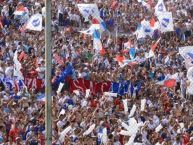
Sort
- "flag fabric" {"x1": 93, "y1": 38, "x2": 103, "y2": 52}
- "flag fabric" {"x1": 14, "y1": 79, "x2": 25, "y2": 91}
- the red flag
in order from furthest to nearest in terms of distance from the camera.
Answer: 1. "flag fabric" {"x1": 93, "y1": 38, "x2": 103, "y2": 52}
2. the red flag
3. "flag fabric" {"x1": 14, "y1": 79, "x2": 25, "y2": 91}

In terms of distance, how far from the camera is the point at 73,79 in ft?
94.2

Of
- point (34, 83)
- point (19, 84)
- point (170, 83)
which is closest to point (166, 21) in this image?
point (170, 83)

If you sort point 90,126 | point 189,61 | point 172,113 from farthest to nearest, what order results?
point 189,61, point 172,113, point 90,126

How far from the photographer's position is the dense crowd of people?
23.8m

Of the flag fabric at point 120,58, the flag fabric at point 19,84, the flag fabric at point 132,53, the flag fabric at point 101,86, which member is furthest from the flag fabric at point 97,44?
the flag fabric at point 19,84

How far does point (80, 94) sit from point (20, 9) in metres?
6.17

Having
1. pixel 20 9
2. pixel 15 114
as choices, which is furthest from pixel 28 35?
pixel 15 114

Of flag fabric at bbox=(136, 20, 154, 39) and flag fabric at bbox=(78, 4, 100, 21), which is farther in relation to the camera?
flag fabric at bbox=(136, 20, 154, 39)

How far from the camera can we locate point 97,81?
95.0 ft

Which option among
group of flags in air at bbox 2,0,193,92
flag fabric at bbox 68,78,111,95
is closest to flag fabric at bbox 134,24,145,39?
group of flags in air at bbox 2,0,193,92

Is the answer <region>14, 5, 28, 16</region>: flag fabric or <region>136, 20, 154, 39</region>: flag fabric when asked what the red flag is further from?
<region>14, 5, 28, 16</region>: flag fabric

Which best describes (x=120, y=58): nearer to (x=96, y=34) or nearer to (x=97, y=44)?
(x=97, y=44)

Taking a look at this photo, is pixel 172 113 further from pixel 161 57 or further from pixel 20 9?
pixel 20 9

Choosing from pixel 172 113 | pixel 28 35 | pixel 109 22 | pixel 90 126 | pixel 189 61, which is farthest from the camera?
pixel 109 22
